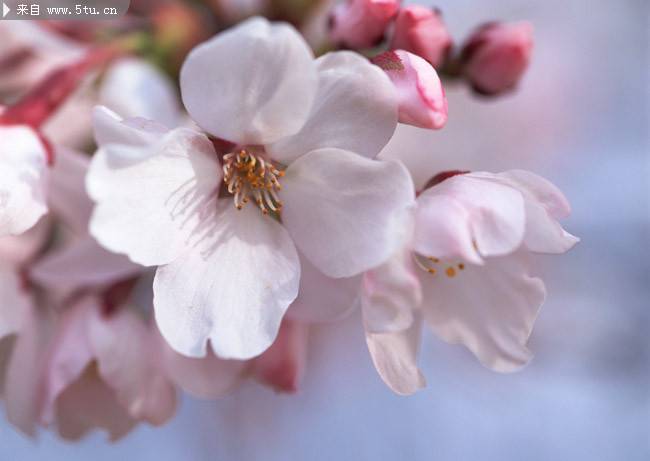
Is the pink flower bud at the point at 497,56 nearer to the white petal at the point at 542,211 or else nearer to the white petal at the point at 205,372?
the white petal at the point at 542,211

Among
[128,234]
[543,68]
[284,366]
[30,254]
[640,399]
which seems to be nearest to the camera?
[128,234]

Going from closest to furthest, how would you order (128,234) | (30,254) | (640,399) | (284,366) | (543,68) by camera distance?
(128,234), (284,366), (30,254), (640,399), (543,68)

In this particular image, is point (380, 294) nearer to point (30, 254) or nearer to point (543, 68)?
point (30, 254)

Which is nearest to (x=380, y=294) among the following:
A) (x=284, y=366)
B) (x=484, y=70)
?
(x=284, y=366)

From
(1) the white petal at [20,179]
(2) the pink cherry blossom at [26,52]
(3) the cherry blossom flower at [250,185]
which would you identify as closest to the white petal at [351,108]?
(3) the cherry blossom flower at [250,185]

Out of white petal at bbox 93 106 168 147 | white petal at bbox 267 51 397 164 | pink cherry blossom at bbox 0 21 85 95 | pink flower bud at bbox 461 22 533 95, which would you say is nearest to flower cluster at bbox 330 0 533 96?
pink flower bud at bbox 461 22 533 95

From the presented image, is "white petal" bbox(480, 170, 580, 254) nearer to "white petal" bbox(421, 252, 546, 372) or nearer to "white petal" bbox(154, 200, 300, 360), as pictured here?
"white petal" bbox(421, 252, 546, 372)

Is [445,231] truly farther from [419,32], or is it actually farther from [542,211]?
[419,32]
